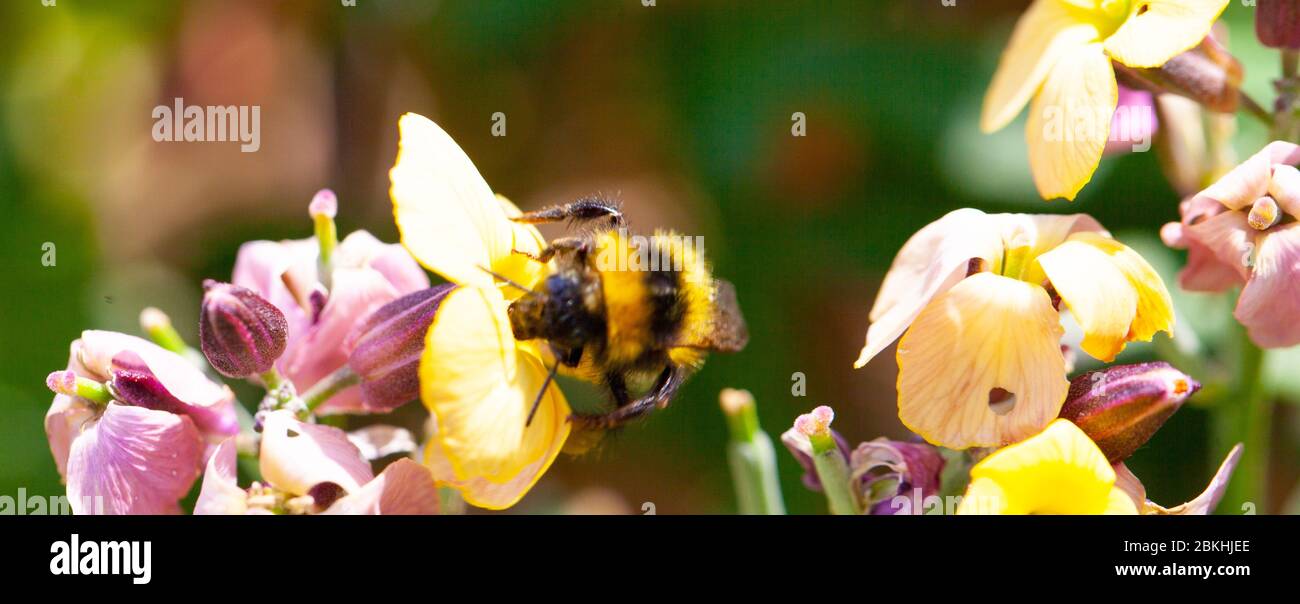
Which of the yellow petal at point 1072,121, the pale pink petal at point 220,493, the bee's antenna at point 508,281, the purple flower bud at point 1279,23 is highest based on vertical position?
the purple flower bud at point 1279,23

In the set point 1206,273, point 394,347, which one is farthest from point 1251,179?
point 394,347

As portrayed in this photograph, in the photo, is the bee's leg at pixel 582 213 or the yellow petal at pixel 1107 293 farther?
the bee's leg at pixel 582 213

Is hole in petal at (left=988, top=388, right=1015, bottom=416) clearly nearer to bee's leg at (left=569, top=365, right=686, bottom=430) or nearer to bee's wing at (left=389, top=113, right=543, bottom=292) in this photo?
bee's leg at (left=569, top=365, right=686, bottom=430)

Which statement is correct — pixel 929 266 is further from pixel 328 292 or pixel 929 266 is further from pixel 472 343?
pixel 328 292

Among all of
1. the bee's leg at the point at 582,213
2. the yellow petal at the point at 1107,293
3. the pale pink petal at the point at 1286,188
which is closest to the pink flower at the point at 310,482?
the bee's leg at the point at 582,213

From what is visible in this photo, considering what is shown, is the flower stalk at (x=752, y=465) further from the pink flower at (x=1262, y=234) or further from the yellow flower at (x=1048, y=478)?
the pink flower at (x=1262, y=234)
